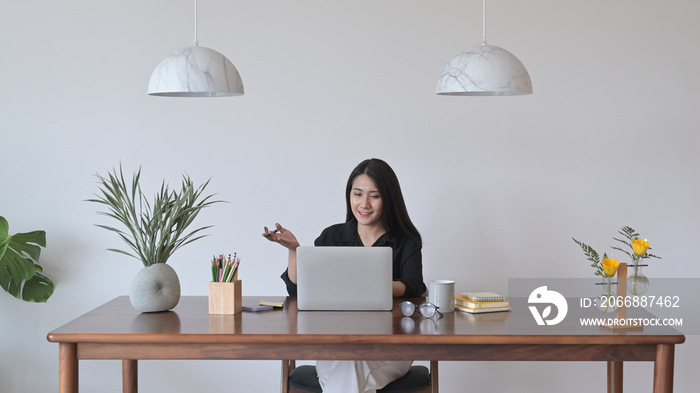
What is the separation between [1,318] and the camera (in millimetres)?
4309

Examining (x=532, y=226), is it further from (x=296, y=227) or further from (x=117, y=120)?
(x=117, y=120)

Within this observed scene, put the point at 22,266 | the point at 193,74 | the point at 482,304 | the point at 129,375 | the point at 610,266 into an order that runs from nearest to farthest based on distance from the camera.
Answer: the point at 610,266 → the point at 193,74 → the point at 482,304 → the point at 129,375 → the point at 22,266

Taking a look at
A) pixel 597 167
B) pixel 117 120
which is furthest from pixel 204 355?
pixel 597 167

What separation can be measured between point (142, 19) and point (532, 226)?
8.04 ft

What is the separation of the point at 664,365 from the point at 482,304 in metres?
0.66

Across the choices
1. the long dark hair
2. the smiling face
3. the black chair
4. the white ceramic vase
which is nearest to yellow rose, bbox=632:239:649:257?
the black chair

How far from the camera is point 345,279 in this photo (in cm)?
281

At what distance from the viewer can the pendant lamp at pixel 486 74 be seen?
2715mm

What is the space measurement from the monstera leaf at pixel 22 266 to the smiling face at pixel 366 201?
1728 millimetres

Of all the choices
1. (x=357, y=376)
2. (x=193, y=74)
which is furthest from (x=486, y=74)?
(x=357, y=376)

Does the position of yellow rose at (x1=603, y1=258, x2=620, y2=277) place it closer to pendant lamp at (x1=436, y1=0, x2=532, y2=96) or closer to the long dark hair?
pendant lamp at (x1=436, y1=0, x2=532, y2=96)

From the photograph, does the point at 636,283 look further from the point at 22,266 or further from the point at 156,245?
the point at 22,266

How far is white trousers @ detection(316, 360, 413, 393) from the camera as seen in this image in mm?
2918

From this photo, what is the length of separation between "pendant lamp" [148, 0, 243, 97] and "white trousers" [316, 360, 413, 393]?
1124 mm
